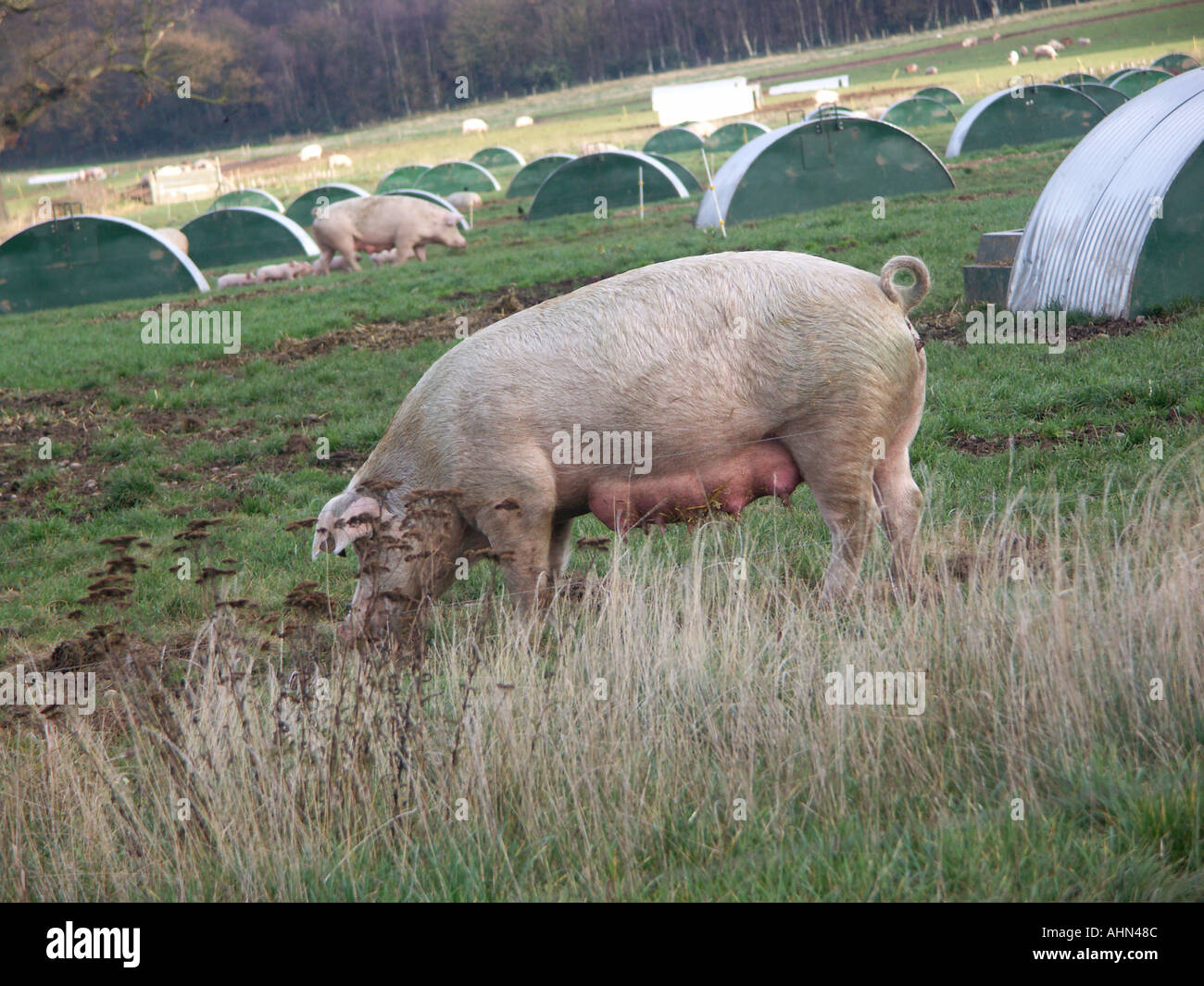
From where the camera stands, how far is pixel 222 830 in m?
3.26

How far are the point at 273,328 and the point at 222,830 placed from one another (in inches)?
391

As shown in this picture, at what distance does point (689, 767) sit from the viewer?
135 inches

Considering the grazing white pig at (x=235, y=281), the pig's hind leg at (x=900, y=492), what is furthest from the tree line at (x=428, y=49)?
the pig's hind leg at (x=900, y=492)

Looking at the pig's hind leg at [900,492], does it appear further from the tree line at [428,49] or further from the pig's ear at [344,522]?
the tree line at [428,49]

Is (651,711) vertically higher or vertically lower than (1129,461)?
lower

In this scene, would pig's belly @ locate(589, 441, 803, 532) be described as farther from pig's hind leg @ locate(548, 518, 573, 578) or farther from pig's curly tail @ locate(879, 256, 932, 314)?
pig's curly tail @ locate(879, 256, 932, 314)

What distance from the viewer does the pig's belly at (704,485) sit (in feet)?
15.5

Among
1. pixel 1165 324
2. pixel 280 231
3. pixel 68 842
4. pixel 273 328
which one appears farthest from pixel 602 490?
pixel 280 231

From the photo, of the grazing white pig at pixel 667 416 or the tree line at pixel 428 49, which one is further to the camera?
the tree line at pixel 428 49

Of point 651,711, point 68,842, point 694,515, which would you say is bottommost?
point 68,842

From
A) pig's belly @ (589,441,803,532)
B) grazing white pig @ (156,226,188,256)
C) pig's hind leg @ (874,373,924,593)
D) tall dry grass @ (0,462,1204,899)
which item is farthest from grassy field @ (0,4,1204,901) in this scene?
grazing white pig @ (156,226,188,256)

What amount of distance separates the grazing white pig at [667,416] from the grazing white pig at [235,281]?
15.4 m

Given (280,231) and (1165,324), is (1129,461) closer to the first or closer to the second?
(1165,324)

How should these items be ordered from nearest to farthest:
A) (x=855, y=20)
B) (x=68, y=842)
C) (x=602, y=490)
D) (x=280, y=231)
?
1. (x=68, y=842)
2. (x=602, y=490)
3. (x=280, y=231)
4. (x=855, y=20)
